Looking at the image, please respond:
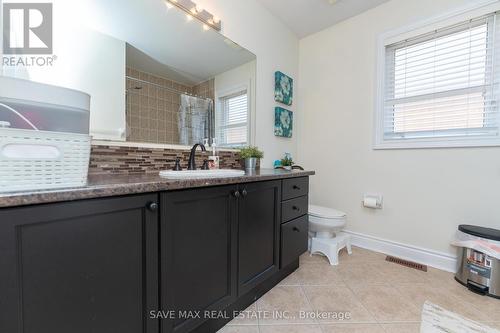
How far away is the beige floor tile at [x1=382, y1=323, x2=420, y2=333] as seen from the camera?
3.94ft

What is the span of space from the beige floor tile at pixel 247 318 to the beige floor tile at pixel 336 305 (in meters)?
0.37

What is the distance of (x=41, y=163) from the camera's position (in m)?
0.61

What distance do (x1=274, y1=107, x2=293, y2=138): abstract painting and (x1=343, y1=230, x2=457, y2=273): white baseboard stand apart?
1314mm

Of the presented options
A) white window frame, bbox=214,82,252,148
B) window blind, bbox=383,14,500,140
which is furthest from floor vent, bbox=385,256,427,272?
white window frame, bbox=214,82,252,148

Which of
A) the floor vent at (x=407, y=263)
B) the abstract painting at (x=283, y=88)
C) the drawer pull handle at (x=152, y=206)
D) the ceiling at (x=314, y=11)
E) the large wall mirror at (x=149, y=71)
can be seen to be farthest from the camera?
the abstract painting at (x=283, y=88)

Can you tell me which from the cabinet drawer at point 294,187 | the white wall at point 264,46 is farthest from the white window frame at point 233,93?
the cabinet drawer at point 294,187

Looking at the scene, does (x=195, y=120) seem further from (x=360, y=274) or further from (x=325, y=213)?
(x=360, y=274)

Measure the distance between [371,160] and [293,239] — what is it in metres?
1.26

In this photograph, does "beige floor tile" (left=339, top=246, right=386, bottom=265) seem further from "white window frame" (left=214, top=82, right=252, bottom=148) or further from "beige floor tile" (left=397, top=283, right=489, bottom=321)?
"white window frame" (left=214, top=82, right=252, bottom=148)

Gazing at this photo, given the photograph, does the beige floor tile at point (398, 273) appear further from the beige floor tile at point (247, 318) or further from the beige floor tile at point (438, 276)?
the beige floor tile at point (247, 318)

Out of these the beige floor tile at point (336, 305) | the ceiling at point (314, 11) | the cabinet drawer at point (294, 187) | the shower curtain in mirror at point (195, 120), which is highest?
the ceiling at point (314, 11)

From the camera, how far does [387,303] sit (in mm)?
1445

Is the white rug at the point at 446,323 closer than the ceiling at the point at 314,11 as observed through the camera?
Yes

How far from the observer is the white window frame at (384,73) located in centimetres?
172
